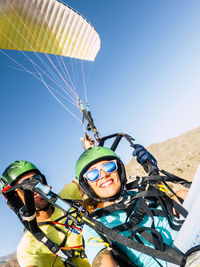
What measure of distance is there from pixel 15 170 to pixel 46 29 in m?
7.36

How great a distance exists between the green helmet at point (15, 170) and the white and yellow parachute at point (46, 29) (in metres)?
6.14

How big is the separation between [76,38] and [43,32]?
1.51m

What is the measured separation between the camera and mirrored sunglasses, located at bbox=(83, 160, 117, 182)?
2.80 m

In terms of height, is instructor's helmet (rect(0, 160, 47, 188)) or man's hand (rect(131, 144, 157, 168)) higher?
instructor's helmet (rect(0, 160, 47, 188))

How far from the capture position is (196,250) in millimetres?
1319

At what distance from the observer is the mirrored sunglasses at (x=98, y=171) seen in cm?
280

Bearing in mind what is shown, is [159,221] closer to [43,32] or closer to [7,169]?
[7,169]

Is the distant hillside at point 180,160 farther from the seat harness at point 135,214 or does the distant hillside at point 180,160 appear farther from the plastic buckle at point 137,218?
the plastic buckle at point 137,218

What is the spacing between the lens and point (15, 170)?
398cm

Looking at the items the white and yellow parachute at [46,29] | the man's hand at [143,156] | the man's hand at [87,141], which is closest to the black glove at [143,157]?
the man's hand at [143,156]

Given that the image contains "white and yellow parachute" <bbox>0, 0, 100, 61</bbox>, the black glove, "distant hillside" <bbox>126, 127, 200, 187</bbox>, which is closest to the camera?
the black glove

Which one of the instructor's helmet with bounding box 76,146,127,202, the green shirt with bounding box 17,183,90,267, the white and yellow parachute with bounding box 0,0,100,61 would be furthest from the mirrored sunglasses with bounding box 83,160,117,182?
the white and yellow parachute with bounding box 0,0,100,61

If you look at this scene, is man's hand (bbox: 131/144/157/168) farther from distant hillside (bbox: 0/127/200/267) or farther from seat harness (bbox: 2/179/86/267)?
distant hillside (bbox: 0/127/200/267)

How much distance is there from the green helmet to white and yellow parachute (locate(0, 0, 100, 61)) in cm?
614
